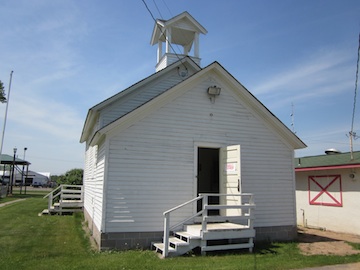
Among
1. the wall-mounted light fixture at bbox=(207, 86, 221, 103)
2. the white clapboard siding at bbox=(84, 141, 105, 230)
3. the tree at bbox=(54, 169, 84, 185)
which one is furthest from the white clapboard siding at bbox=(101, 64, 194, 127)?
the tree at bbox=(54, 169, 84, 185)

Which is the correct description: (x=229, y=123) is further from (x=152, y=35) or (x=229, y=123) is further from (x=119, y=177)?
(x=152, y=35)

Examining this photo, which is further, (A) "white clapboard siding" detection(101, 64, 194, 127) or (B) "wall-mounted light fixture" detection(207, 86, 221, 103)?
(A) "white clapboard siding" detection(101, 64, 194, 127)

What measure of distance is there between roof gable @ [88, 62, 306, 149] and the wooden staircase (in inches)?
118

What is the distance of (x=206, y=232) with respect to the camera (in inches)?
341

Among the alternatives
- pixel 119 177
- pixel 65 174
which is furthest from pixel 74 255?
pixel 65 174

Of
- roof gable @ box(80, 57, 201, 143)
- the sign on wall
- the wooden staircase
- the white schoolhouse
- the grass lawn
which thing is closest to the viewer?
the grass lawn

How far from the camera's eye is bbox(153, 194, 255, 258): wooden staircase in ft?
27.8

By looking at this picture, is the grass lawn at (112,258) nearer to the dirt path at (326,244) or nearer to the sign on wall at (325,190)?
the dirt path at (326,244)

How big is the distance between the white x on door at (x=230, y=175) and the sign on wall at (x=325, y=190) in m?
6.71

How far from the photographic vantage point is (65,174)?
23516mm

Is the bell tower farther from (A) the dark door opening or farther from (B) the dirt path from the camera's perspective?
(B) the dirt path

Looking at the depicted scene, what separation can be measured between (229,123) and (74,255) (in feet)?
20.8

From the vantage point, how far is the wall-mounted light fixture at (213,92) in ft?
35.4

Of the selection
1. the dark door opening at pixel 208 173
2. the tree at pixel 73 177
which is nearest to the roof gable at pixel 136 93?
the dark door opening at pixel 208 173
